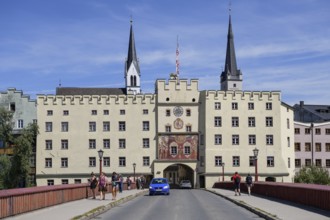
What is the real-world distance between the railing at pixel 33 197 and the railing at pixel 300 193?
12341 millimetres

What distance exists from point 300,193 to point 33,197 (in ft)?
42.9

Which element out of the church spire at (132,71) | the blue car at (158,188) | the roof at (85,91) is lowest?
the blue car at (158,188)

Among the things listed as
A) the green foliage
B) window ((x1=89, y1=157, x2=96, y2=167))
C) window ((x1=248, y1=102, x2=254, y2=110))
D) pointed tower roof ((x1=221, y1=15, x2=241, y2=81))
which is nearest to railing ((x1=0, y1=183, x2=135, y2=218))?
window ((x1=89, y1=157, x2=96, y2=167))

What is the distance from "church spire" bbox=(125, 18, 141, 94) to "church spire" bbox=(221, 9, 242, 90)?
24.9 m

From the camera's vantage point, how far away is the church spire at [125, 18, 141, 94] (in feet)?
493

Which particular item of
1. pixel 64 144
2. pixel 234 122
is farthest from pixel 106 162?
pixel 234 122

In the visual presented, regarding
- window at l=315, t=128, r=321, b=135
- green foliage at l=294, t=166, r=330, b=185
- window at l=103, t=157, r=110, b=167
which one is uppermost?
window at l=315, t=128, r=321, b=135

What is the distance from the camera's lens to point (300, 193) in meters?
28.7

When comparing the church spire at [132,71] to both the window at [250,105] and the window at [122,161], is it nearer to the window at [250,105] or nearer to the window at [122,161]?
the window at [122,161]

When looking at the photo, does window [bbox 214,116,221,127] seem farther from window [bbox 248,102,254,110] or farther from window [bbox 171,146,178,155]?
window [bbox 171,146,178,155]

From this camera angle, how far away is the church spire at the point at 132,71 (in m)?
150

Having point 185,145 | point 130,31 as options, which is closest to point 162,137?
point 185,145

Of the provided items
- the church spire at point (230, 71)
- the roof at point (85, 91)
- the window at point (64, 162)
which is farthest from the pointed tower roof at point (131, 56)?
the window at point (64, 162)

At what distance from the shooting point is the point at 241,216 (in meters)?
23.9
